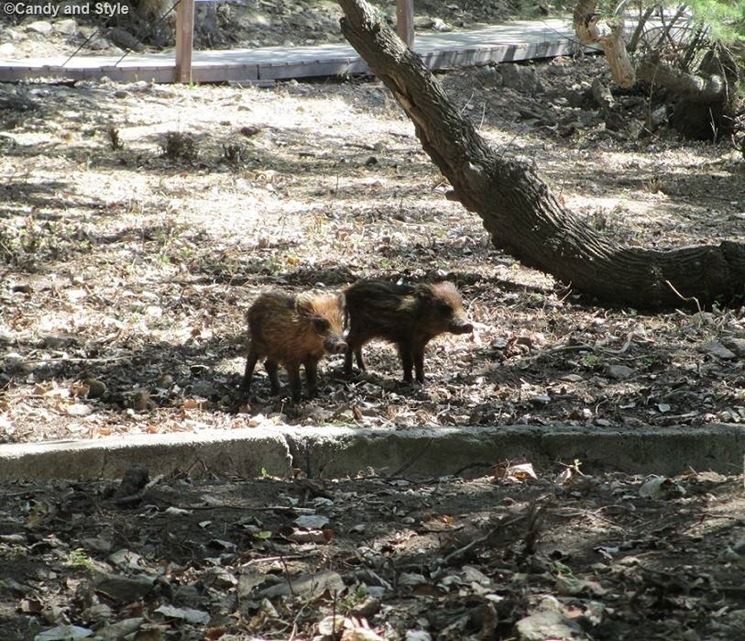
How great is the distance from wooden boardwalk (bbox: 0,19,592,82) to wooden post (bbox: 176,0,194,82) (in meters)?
0.25

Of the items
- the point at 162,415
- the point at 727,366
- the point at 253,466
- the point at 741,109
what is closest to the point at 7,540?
the point at 253,466

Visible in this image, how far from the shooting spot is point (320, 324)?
754cm

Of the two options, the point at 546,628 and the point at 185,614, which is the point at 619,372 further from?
the point at 185,614

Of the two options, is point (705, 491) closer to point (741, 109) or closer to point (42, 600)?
point (42, 600)

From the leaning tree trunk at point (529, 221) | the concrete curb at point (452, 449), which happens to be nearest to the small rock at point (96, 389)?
the concrete curb at point (452, 449)

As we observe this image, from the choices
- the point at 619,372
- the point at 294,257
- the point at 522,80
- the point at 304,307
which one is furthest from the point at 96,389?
the point at 522,80

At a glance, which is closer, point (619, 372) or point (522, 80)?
point (619, 372)

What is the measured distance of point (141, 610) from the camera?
4148mm

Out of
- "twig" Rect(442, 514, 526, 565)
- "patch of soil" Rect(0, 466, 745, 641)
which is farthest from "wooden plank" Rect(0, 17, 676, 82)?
"twig" Rect(442, 514, 526, 565)

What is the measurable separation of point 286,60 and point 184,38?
2.11m

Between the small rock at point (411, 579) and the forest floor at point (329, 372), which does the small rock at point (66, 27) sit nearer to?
the forest floor at point (329, 372)

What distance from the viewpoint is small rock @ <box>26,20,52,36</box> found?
770 inches

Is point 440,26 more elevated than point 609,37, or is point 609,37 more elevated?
point 609,37

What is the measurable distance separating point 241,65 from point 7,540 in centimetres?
1319
